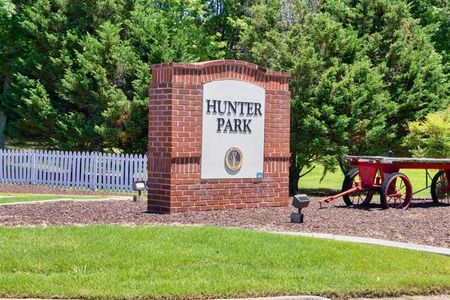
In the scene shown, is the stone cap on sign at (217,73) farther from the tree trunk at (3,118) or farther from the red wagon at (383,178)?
the tree trunk at (3,118)

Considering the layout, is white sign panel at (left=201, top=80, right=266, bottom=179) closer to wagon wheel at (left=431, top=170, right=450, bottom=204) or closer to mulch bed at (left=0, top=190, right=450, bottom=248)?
mulch bed at (left=0, top=190, right=450, bottom=248)

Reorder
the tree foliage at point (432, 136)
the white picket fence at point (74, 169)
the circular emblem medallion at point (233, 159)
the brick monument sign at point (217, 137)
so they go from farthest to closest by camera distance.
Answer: the white picket fence at point (74, 169) < the tree foliage at point (432, 136) < the circular emblem medallion at point (233, 159) < the brick monument sign at point (217, 137)

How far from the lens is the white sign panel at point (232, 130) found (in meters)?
15.5

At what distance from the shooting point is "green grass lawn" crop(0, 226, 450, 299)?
814cm

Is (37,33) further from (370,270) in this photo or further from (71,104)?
(370,270)

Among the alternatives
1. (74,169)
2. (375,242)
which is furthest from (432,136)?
(375,242)

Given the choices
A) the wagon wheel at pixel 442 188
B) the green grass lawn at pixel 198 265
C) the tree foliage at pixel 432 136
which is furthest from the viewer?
the tree foliage at pixel 432 136

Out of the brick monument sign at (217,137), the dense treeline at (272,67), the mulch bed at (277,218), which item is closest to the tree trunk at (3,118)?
the dense treeline at (272,67)

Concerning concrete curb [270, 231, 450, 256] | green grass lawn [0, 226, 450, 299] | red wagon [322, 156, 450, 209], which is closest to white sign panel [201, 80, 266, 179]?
red wagon [322, 156, 450, 209]

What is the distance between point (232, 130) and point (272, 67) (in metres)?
12.8

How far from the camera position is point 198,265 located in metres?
9.18

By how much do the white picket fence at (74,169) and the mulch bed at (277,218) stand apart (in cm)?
941

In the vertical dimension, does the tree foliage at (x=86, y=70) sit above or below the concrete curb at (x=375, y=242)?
above

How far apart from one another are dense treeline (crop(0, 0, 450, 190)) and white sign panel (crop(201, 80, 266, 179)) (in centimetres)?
1012
